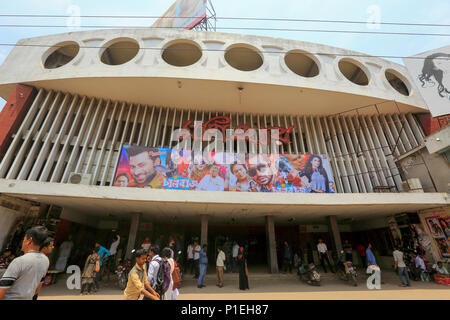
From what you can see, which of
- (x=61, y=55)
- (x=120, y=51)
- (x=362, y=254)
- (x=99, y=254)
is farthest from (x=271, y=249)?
(x=61, y=55)

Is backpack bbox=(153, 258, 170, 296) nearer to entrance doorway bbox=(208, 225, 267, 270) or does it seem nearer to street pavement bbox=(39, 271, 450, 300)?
street pavement bbox=(39, 271, 450, 300)

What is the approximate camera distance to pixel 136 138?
1338 centimetres

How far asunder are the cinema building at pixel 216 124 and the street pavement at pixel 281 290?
153cm

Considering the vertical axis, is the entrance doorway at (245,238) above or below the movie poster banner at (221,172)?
below

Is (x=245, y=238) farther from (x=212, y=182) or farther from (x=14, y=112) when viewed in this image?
(x=14, y=112)

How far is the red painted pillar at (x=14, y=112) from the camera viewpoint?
1108 cm

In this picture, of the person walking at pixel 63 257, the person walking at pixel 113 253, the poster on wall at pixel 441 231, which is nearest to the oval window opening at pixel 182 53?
the person walking at pixel 113 253

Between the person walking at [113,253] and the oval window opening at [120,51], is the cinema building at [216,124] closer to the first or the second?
the oval window opening at [120,51]

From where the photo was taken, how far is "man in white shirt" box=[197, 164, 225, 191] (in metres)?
10.0

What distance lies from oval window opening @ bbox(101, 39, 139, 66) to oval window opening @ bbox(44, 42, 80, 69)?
6.10ft

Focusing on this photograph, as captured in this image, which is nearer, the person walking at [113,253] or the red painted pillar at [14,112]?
the person walking at [113,253]

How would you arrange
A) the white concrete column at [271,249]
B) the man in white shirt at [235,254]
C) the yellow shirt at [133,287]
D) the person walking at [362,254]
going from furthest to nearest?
the person walking at [362,254]
the man in white shirt at [235,254]
the white concrete column at [271,249]
the yellow shirt at [133,287]
